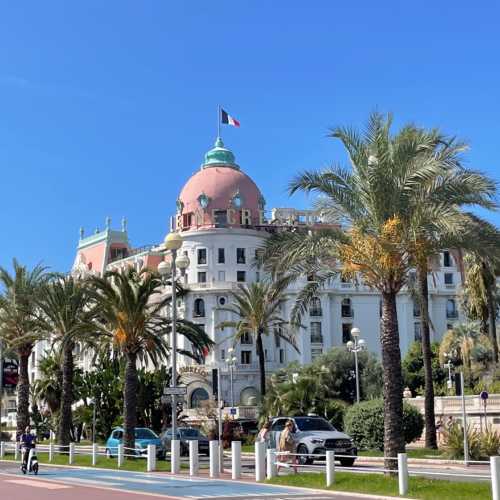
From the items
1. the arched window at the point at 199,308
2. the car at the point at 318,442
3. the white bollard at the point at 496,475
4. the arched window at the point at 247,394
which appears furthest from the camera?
the arched window at the point at 199,308

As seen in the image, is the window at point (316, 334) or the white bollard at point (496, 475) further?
the window at point (316, 334)

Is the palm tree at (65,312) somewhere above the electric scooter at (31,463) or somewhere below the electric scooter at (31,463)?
above

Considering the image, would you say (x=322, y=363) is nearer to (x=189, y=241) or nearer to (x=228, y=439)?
(x=189, y=241)

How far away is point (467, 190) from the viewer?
2108 cm

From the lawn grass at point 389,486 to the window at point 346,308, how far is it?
71480mm

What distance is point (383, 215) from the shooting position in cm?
2161

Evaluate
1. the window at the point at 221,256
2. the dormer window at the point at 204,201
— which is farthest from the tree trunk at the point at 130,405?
the dormer window at the point at 204,201

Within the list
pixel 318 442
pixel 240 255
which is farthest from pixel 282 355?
pixel 318 442

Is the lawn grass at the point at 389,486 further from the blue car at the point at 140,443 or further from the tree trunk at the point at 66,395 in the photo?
the tree trunk at the point at 66,395

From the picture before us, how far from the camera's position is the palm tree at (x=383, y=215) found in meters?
21.1

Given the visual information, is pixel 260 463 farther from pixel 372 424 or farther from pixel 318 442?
pixel 372 424

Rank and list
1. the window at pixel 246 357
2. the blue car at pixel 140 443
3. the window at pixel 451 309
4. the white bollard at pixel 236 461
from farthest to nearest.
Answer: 1. the window at pixel 451 309
2. the window at pixel 246 357
3. the blue car at pixel 140 443
4. the white bollard at pixel 236 461

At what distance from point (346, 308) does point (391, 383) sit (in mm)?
71650

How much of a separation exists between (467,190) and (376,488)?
7980mm
